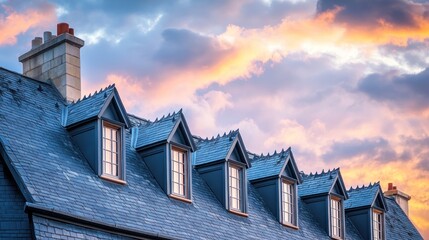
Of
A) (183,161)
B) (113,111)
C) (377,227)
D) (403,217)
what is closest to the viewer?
(113,111)

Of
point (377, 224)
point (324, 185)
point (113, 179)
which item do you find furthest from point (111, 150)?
point (377, 224)

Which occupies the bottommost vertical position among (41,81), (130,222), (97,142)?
(130,222)

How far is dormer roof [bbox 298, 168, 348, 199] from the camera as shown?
121 ft

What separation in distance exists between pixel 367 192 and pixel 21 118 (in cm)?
1823

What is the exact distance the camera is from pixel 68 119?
28016mm

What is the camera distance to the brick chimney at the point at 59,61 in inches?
1198

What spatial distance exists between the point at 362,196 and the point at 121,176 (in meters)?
15.7

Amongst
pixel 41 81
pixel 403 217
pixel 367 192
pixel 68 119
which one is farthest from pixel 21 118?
pixel 403 217

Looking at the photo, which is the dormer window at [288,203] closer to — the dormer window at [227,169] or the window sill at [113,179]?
the dormer window at [227,169]

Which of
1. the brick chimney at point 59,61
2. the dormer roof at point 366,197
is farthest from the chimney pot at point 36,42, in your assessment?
the dormer roof at point 366,197

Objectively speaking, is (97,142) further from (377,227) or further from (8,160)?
(377,227)

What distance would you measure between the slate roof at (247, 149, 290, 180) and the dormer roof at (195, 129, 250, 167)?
1955 millimetres

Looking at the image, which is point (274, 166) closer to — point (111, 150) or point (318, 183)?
point (318, 183)

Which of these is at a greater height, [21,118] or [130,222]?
[21,118]
